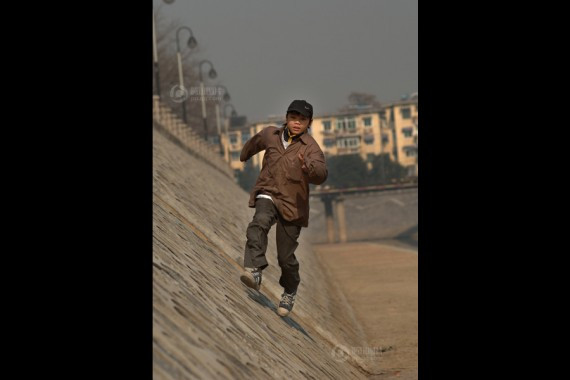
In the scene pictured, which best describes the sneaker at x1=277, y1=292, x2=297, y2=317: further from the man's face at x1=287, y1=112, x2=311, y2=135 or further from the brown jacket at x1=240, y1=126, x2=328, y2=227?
the man's face at x1=287, y1=112, x2=311, y2=135

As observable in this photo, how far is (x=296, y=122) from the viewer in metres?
6.45

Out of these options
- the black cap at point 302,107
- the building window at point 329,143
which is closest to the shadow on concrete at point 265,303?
the black cap at point 302,107

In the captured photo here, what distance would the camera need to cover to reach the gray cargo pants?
6.55 m

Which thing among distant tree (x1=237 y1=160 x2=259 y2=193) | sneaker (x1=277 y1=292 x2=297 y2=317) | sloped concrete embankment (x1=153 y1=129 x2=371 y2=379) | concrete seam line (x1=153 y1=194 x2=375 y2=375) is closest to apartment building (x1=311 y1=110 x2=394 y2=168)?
distant tree (x1=237 y1=160 x2=259 y2=193)

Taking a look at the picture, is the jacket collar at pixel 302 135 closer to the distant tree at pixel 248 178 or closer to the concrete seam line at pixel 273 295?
the concrete seam line at pixel 273 295

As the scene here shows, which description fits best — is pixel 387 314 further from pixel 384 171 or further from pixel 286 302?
pixel 384 171

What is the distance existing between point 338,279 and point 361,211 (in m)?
74.7

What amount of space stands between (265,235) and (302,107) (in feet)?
3.73

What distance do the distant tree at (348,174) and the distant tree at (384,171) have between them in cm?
110

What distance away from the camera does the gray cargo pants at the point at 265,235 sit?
6547 millimetres

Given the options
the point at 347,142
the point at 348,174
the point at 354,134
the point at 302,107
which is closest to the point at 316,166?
the point at 302,107

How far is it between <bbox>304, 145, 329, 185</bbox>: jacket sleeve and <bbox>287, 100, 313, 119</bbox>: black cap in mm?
314

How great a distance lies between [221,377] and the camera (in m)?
3.92

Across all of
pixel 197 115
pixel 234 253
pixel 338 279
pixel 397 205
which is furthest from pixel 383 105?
pixel 234 253
